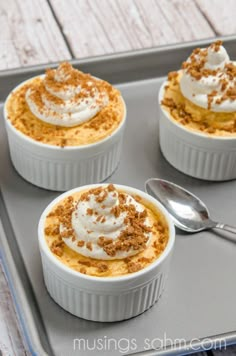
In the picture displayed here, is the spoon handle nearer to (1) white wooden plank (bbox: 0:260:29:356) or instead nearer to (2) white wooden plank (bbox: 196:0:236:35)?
(1) white wooden plank (bbox: 0:260:29:356)

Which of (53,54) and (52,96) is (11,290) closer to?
(52,96)

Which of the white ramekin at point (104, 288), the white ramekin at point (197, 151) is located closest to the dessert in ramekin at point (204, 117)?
the white ramekin at point (197, 151)

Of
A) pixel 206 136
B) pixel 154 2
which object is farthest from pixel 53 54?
pixel 206 136

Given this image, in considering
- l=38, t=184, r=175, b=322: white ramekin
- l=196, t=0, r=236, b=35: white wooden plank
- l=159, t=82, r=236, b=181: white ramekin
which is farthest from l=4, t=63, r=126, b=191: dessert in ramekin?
l=196, t=0, r=236, b=35: white wooden plank

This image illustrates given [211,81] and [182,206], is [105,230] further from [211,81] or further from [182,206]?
[211,81]

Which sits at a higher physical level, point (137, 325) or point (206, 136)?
point (206, 136)

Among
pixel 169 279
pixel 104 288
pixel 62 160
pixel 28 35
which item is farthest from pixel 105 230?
pixel 28 35

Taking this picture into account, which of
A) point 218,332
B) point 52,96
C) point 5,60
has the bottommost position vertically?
point 218,332
